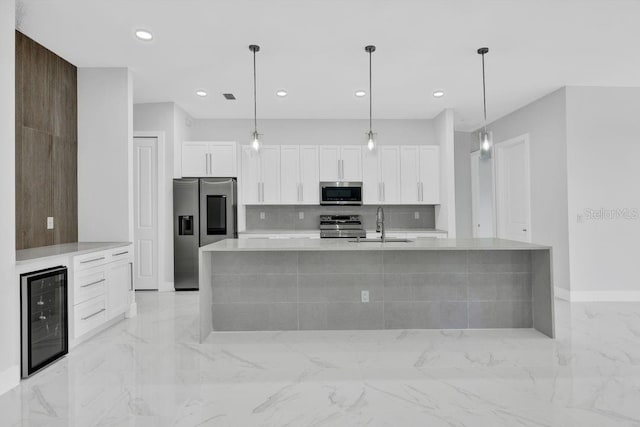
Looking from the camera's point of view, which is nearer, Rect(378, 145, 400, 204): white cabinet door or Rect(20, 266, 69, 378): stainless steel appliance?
Rect(20, 266, 69, 378): stainless steel appliance

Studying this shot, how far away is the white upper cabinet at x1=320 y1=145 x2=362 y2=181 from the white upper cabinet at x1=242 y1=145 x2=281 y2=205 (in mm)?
729

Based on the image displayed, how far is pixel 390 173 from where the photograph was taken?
6.04 m

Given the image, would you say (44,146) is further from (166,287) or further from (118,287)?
(166,287)

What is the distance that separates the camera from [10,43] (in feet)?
8.21

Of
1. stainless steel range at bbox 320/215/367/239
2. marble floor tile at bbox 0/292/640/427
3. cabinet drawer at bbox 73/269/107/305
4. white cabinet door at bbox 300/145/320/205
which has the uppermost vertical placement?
white cabinet door at bbox 300/145/320/205

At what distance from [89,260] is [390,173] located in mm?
4295

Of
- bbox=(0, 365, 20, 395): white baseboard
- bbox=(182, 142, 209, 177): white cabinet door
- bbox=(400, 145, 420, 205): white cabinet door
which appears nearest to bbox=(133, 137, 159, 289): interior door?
bbox=(182, 142, 209, 177): white cabinet door

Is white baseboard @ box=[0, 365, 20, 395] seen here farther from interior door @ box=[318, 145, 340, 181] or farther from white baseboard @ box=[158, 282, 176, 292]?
interior door @ box=[318, 145, 340, 181]

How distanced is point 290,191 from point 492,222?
11.5 ft

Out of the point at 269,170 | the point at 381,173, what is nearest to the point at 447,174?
the point at 381,173

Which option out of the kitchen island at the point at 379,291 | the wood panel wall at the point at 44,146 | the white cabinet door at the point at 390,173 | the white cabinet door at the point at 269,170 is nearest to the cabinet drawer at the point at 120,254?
the wood panel wall at the point at 44,146

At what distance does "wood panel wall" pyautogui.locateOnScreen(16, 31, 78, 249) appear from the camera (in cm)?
332

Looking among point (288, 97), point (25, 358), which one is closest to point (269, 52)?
point (288, 97)

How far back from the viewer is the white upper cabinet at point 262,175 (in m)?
5.96
